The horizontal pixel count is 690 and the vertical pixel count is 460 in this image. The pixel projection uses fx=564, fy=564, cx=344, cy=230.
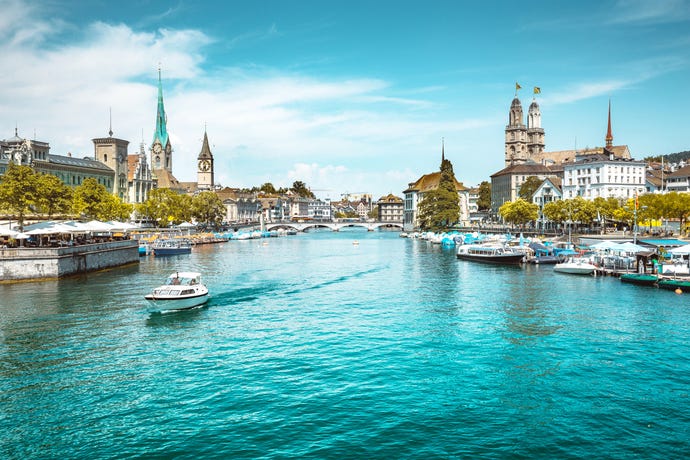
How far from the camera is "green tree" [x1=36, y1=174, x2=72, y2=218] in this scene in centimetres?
7606

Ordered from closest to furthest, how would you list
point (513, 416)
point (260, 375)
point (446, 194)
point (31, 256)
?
point (513, 416), point (260, 375), point (31, 256), point (446, 194)

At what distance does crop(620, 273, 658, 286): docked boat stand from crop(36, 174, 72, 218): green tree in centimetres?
7219

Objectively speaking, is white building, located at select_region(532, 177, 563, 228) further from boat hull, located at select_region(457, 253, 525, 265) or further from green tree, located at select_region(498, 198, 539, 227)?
boat hull, located at select_region(457, 253, 525, 265)

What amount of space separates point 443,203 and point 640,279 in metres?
99.4

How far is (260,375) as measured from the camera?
27047mm

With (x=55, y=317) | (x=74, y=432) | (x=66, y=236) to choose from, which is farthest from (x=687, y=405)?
(x=66, y=236)

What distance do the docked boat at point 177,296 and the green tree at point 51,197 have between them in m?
41.8

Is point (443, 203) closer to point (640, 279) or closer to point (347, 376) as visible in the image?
point (640, 279)

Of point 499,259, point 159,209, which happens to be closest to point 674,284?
point 499,259

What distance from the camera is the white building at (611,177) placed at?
132875mm

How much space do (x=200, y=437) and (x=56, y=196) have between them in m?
69.9

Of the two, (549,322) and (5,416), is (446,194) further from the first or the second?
(5,416)

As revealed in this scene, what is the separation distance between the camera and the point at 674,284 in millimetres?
51688

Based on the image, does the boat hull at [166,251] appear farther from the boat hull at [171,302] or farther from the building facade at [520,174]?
the building facade at [520,174]
